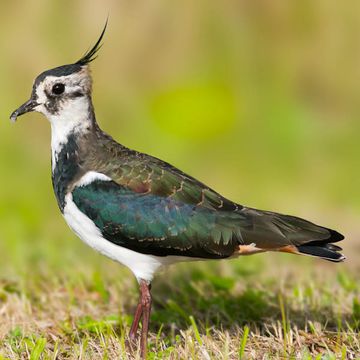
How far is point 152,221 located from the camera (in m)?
5.96

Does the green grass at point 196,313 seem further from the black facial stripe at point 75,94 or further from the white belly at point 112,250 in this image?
the black facial stripe at point 75,94

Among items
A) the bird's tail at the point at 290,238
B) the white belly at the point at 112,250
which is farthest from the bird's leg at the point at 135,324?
the bird's tail at the point at 290,238

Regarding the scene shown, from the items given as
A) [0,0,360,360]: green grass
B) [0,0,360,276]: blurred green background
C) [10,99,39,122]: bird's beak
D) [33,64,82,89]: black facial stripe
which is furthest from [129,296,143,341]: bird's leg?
[0,0,360,276]: blurred green background

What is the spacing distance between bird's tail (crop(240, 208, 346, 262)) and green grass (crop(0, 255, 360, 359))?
59 cm

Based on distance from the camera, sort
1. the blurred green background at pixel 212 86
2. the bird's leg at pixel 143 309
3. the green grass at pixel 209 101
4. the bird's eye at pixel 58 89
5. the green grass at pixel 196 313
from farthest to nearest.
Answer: the blurred green background at pixel 212 86 < the green grass at pixel 209 101 < the bird's eye at pixel 58 89 < the bird's leg at pixel 143 309 < the green grass at pixel 196 313

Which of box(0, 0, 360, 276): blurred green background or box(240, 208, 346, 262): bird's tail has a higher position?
box(0, 0, 360, 276): blurred green background

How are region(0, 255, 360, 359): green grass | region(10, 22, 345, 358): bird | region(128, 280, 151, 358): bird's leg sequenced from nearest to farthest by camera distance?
1. region(0, 255, 360, 359): green grass
2. region(10, 22, 345, 358): bird
3. region(128, 280, 151, 358): bird's leg

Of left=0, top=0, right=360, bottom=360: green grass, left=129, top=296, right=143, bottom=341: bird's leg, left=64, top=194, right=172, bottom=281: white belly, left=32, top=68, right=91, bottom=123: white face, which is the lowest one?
left=129, top=296, right=143, bottom=341: bird's leg

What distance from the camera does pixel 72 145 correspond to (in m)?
6.44

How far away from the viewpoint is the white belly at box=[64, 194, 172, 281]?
19.8 feet

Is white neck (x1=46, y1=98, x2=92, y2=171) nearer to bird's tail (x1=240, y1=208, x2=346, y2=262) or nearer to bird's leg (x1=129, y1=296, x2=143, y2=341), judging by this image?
bird's leg (x1=129, y1=296, x2=143, y2=341)

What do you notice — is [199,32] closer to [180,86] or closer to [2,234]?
[180,86]

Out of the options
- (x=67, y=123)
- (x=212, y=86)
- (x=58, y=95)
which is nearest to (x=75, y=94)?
(x=58, y=95)

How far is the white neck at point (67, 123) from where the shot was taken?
21.3 ft
